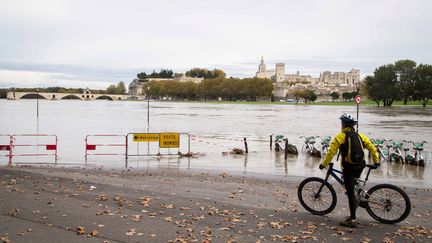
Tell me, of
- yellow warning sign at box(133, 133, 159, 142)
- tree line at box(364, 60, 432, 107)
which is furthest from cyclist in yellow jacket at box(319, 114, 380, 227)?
tree line at box(364, 60, 432, 107)

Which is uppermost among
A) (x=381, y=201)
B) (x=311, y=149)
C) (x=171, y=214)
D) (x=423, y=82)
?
(x=423, y=82)

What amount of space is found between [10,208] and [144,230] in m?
3.05

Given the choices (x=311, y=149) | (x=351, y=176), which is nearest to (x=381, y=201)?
(x=351, y=176)

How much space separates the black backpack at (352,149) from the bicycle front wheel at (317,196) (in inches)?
38.8

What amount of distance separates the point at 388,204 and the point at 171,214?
164 inches

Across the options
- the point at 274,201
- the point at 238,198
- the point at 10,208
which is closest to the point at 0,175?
the point at 10,208

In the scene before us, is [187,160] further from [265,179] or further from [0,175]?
[0,175]

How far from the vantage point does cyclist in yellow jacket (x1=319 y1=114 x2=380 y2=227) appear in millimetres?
8906

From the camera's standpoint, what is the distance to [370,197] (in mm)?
9305

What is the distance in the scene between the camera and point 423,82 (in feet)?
426

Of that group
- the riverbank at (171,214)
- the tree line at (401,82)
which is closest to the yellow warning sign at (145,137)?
the riverbank at (171,214)

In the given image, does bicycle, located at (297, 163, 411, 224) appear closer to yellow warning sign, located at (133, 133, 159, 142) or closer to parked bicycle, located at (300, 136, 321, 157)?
yellow warning sign, located at (133, 133, 159, 142)

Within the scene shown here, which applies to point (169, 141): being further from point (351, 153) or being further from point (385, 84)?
point (385, 84)

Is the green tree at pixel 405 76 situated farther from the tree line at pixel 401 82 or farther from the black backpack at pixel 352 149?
the black backpack at pixel 352 149
